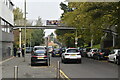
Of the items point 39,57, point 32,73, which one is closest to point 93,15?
point 39,57

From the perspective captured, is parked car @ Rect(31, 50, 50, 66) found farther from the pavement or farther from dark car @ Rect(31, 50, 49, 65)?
the pavement

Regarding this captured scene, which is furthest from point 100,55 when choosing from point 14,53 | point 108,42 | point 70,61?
point 108,42

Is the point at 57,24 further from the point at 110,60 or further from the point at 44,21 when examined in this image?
the point at 110,60

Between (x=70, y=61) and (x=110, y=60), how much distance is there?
4.40 metres

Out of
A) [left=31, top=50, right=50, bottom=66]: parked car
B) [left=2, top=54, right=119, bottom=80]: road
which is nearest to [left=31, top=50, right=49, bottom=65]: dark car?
[left=31, top=50, right=50, bottom=66]: parked car

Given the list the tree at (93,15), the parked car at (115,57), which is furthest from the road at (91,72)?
the tree at (93,15)

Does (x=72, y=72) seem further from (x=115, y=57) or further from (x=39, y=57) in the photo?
(x=115, y=57)

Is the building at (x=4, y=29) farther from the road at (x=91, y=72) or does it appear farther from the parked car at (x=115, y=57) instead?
the road at (x=91, y=72)

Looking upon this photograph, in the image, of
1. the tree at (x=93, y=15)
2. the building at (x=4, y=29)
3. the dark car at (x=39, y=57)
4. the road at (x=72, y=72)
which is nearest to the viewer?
the road at (x=72, y=72)

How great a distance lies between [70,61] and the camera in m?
27.0

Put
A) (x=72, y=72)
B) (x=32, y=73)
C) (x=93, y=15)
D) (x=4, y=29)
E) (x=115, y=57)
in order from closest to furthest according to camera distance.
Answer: (x=32, y=73) < (x=72, y=72) < (x=115, y=57) < (x=93, y=15) < (x=4, y=29)

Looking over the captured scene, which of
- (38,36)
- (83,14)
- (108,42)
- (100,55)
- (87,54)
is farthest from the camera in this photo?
(38,36)

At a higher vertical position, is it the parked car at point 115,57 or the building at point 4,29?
the building at point 4,29

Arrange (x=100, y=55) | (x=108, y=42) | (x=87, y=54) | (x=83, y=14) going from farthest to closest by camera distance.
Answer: (x=108, y=42)
(x=87, y=54)
(x=100, y=55)
(x=83, y=14)
